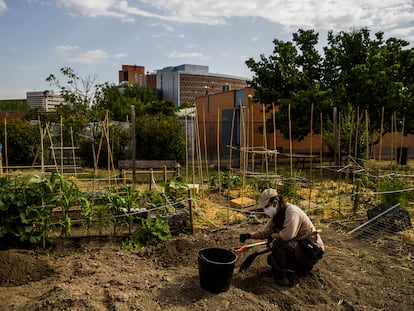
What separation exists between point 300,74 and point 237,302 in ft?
34.6

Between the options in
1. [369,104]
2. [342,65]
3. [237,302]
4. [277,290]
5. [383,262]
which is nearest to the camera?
[237,302]

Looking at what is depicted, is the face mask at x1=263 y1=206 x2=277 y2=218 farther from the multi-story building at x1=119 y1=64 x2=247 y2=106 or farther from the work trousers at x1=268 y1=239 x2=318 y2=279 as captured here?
the multi-story building at x1=119 y1=64 x2=247 y2=106

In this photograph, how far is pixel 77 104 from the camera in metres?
12.4

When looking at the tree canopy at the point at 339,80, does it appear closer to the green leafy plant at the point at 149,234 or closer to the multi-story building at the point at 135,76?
the green leafy plant at the point at 149,234

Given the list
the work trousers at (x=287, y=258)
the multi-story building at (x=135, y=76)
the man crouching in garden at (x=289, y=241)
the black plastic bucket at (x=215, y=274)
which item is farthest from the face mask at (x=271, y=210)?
the multi-story building at (x=135, y=76)

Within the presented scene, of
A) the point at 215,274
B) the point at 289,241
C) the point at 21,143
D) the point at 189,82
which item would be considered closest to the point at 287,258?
the point at 289,241

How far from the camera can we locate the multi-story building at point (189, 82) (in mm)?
45438

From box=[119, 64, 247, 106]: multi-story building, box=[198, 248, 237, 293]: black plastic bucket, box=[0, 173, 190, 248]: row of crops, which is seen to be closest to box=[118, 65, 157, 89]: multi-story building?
box=[119, 64, 247, 106]: multi-story building

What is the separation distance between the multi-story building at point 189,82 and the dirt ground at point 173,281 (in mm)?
39247

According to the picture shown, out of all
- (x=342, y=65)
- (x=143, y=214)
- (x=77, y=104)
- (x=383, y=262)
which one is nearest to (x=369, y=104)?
(x=342, y=65)

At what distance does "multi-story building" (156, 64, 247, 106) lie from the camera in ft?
149

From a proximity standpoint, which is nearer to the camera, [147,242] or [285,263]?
[285,263]

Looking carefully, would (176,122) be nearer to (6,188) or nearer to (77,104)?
(77,104)

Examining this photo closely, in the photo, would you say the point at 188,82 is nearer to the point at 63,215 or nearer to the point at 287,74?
the point at 287,74
